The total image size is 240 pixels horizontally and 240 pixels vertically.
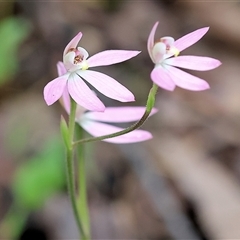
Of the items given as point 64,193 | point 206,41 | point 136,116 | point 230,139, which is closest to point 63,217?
point 64,193

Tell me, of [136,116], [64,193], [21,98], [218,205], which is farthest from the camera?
[21,98]

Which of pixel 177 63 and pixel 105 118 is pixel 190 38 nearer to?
pixel 177 63

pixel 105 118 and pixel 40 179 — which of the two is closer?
pixel 105 118

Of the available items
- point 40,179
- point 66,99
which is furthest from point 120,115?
point 40,179

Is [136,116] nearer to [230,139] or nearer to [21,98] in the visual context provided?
[230,139]

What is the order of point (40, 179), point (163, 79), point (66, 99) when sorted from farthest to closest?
point (40, 179)
point (66, 99)
point (163, 79)

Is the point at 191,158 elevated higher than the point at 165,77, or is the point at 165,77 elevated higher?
the point at 165,77

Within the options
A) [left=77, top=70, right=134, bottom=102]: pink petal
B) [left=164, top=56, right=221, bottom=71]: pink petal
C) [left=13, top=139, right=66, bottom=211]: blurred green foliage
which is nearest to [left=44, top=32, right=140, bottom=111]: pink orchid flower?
[left=77, top=70, right=134, bottom=102]: pink petal
